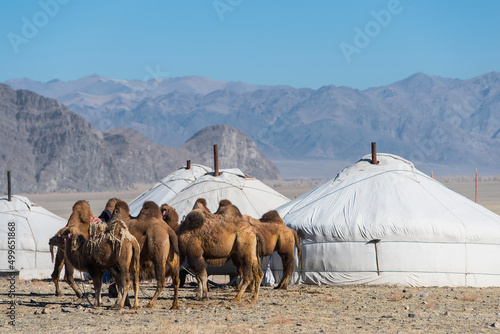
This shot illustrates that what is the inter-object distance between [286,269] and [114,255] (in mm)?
3898

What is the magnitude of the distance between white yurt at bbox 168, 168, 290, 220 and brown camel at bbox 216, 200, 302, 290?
13.7 ft

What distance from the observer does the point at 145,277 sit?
1113 cm

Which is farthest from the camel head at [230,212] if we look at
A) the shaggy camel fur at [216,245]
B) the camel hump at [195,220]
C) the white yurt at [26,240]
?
the white yurt at [26,240]

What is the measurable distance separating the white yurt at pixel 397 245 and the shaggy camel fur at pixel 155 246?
3.99m

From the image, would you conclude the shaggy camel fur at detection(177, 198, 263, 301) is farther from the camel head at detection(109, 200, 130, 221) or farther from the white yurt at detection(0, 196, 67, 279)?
the white yurt at detection(0, 196, 67, 279)

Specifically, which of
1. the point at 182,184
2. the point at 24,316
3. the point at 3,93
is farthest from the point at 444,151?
the point at 24,316

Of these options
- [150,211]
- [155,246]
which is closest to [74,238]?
[150,211]

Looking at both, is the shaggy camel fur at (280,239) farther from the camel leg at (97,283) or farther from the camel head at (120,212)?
the camel leg at (97,283)

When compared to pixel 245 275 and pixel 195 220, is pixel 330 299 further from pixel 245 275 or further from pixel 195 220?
pixel 195 220

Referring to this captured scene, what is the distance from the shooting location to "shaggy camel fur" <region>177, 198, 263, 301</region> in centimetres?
1158

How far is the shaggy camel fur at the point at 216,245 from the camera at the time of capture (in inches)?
456

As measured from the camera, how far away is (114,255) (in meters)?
10.6

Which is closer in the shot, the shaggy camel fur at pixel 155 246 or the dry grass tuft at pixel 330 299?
the shaggy camel fur at pixel 155 246

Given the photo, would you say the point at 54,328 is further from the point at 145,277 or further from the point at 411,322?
the point at 411,322
